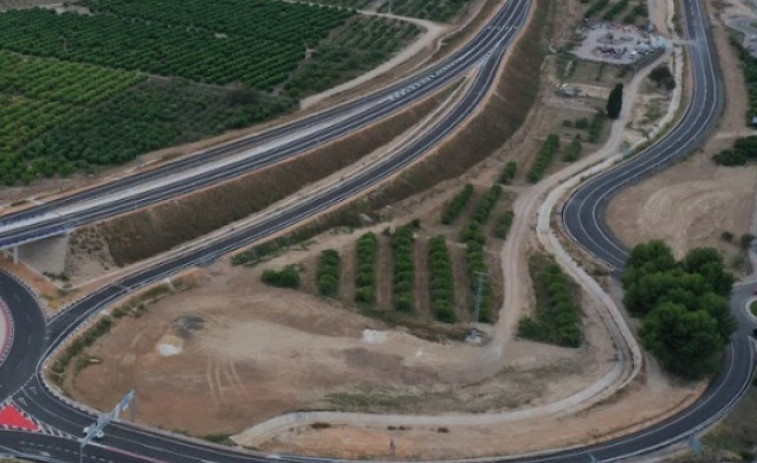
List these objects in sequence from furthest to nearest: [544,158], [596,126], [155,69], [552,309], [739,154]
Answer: [596,126] < [155,69] < [739,154] < [544,158] < [552,309]

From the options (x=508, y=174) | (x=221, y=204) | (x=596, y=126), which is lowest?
(x=508, y=174)

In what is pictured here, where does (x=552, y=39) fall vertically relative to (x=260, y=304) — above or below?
above

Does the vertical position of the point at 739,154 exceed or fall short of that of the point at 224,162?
it falls short

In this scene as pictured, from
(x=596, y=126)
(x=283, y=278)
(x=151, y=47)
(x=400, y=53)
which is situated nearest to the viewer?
(x=283, y=278)

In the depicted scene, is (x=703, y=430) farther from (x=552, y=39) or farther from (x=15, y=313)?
(x=552, y=39)

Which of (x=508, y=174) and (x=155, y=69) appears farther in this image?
(x=155, y=69)

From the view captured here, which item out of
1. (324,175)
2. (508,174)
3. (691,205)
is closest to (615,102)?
(691,205)

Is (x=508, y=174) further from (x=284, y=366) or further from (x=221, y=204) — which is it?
(x=284, y=366)

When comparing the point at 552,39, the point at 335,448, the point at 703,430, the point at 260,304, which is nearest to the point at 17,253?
the point at 260,304

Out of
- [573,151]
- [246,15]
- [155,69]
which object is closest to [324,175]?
[573,151]
